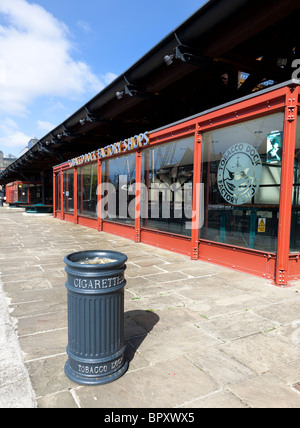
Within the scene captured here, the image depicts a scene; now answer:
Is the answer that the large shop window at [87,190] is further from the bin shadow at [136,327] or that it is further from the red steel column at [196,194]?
the bin shadow at [136,327]

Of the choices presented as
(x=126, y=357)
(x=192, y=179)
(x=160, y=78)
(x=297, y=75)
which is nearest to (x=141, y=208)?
(x=192, y=179)

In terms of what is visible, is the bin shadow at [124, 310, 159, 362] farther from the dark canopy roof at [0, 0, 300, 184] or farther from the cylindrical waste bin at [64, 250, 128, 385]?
the dark canopy roof at [0, 0, 300, 184]

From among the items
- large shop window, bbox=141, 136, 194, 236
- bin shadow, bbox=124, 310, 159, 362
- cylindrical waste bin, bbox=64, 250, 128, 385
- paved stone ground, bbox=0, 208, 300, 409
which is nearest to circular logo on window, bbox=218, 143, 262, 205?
large shop window, bbox=141, 136, 194, 236

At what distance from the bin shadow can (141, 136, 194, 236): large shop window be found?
4433 mm

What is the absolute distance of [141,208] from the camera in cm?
1111

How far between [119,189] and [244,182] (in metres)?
7.30

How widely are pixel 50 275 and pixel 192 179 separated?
15.1 feet

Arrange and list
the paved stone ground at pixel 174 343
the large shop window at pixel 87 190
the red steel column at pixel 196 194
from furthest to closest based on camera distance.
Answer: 1. the large shop window at pixel 87 190
2. the red steel column at pixel 196 194
3. the paved stone ground at pixel 174 343

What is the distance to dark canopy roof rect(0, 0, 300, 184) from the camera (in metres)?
5.94

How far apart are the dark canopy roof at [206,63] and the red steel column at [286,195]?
2011mm

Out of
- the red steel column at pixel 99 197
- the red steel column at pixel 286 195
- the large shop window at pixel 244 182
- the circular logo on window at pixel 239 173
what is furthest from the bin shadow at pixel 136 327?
the red steel column at pixel 99 197

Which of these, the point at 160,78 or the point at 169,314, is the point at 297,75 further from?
the point at 169,314

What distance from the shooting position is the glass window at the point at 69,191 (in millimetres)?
19345

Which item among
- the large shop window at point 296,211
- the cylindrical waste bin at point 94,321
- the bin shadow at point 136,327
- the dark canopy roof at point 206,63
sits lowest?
the bin shadow at point 136,327
